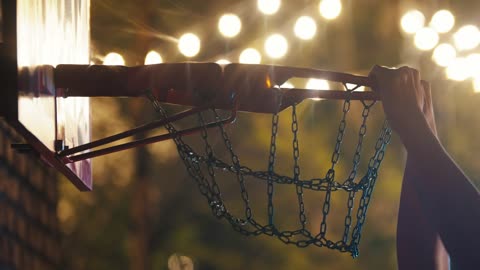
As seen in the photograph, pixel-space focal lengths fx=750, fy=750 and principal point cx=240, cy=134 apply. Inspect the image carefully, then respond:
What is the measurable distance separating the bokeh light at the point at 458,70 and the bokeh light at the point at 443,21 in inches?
5.8

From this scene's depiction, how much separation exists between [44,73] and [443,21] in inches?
92.8

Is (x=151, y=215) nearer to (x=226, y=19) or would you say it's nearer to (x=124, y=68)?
(x=226, y=19)

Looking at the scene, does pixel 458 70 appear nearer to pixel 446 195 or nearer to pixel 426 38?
pixel 426 38

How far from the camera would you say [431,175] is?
146cm

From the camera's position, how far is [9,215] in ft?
9.76

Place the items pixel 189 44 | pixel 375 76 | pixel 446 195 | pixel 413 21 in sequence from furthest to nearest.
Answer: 1. pixel 413 21
2. pixel 189 44
3. pixel 375 76
4. pixel 446 195

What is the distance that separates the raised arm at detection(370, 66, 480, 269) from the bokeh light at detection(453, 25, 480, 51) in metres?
1.70

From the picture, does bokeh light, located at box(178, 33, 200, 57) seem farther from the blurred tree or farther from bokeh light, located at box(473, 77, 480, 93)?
bokeh light, located at box(473, 77, 480, 93)

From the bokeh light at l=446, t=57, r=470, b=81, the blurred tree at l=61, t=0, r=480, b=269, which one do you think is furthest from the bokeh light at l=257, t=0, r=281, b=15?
the bokeh light at l=446, t=57, r=470, b=81

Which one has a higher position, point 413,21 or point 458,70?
point 413,21

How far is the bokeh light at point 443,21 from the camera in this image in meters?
3.37

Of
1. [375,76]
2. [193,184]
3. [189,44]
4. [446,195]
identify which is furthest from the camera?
[193,184]

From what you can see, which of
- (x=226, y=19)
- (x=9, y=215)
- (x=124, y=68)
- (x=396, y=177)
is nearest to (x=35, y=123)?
(x=124, y=68)

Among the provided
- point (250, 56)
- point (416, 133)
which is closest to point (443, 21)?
point (250, 56)
